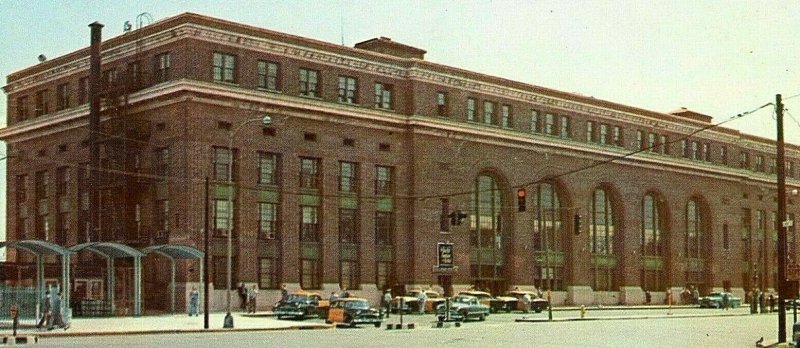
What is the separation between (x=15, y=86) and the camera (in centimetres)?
8269

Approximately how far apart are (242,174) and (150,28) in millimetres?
10515

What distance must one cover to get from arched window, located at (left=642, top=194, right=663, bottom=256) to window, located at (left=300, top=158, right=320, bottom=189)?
123ft

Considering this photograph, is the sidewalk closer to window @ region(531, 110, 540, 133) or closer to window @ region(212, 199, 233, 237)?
window @ region(212, 199, 233, 237)

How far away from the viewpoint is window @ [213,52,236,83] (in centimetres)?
6650

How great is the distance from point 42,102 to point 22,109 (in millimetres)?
3323

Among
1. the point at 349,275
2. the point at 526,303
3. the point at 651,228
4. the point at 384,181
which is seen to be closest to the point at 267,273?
the point at 349,275

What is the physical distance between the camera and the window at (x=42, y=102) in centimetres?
7891

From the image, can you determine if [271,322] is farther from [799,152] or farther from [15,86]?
[799,152]

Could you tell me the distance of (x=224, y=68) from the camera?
6688 cm

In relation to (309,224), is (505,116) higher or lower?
higher

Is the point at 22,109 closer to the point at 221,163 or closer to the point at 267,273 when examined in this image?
the point at 221,163

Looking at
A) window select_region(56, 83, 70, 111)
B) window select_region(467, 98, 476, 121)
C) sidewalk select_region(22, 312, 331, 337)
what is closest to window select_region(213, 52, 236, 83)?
window select_region(56, 83, 70, 111)

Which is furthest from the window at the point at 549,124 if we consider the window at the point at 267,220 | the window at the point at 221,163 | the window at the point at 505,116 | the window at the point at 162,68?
the window at the point at 162,68

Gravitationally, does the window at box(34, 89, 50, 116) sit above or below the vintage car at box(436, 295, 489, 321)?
above
